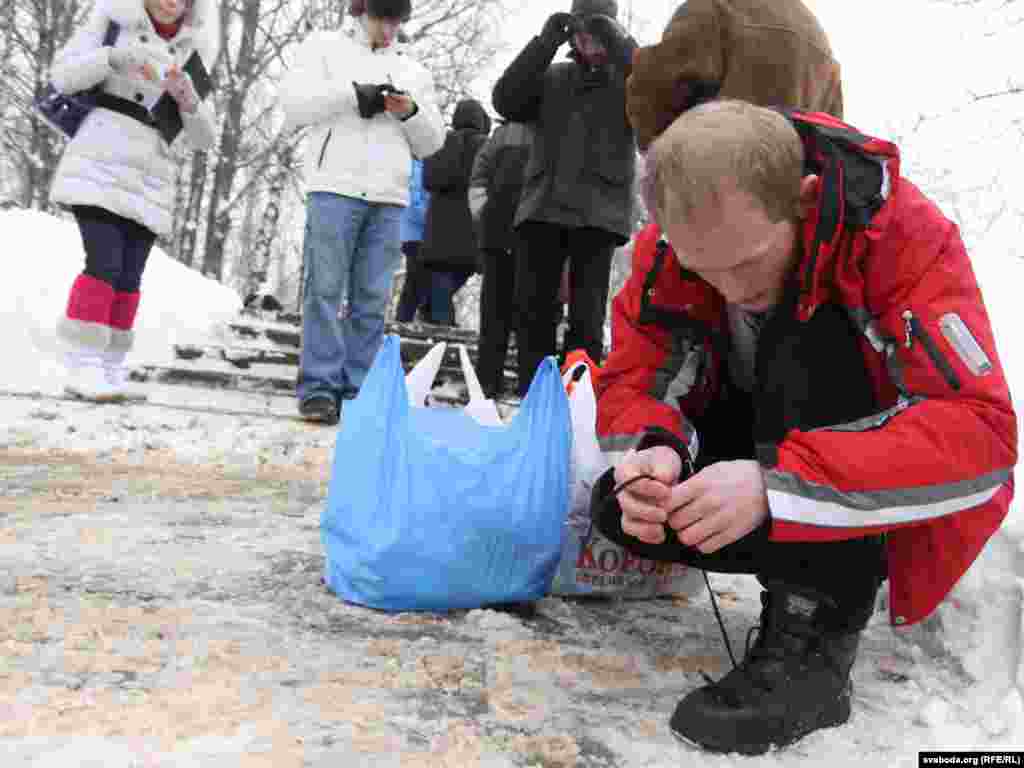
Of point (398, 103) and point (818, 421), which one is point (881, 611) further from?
point (398, 103)

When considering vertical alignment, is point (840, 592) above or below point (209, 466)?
above

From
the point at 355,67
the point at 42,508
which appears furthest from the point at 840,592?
the point at 355,67

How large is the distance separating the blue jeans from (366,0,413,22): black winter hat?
2.64ft

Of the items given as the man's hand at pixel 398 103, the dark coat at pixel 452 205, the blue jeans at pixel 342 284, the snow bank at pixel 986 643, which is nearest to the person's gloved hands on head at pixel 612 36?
the man's hand at pixel 398 103

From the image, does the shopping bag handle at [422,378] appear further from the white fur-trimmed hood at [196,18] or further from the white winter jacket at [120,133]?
the white fur-trimmed hood at [196,18]

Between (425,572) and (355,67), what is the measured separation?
293 cm

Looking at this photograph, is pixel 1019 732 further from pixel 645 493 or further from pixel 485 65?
pixel 485 65

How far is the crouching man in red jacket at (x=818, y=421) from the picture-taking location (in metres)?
1.17

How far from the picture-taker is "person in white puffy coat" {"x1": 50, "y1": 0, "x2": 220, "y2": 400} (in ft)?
11.6

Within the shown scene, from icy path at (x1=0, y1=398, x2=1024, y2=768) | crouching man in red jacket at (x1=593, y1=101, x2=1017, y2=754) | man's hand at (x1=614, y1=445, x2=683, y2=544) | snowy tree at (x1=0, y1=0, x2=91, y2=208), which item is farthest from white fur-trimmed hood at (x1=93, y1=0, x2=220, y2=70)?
snowy tree at (x1=0, y1=0, x2=91, y2=208)

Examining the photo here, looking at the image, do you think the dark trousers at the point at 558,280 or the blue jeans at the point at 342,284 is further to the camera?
the blue jeans at the point at 342,284

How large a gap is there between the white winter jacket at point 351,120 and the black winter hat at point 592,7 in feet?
2.75

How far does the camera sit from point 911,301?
1.23 metres

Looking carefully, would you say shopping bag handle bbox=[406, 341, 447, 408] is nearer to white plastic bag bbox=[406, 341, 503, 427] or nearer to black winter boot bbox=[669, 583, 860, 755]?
white plastic bag bbox=[406, 341, 503, 427]
